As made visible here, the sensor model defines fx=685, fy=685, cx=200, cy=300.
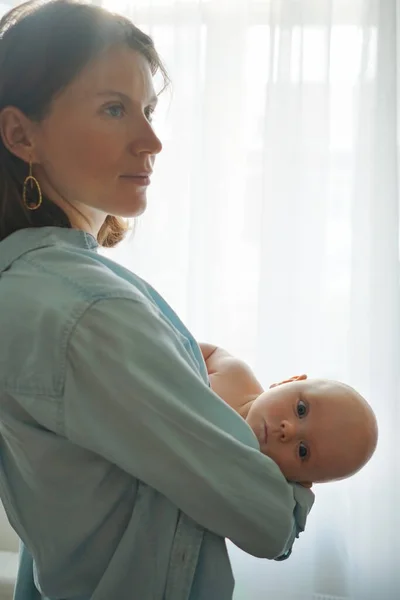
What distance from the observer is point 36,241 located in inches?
35.2

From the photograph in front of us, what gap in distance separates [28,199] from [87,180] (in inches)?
3.7

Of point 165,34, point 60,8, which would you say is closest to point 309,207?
point 165,34

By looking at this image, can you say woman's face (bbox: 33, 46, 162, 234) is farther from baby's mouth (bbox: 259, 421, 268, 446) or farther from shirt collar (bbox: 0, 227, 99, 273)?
baby's mouth (bbox: 259, 421, 268, 446)

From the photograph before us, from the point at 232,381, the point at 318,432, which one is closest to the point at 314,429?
the point at 318,432

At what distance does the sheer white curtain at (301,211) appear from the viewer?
2039 millimetres

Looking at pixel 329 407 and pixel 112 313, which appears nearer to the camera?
pixel 112 313

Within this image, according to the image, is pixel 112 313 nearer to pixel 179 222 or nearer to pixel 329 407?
pixel 329 407

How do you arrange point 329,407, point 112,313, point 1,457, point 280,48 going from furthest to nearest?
point 280,48 → point 329,407 → point 1,457 → point 112,313

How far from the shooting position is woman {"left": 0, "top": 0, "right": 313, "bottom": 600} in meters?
0.73

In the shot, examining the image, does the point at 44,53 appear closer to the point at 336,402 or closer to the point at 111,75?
the point at 111,75

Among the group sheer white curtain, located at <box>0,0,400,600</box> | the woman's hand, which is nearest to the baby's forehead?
the woman's hand

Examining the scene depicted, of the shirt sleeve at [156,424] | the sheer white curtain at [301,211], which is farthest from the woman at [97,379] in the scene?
the sheer white curtain at [301,211]

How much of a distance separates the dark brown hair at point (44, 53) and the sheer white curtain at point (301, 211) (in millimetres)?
A: 1136

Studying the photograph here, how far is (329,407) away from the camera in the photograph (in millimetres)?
1061
